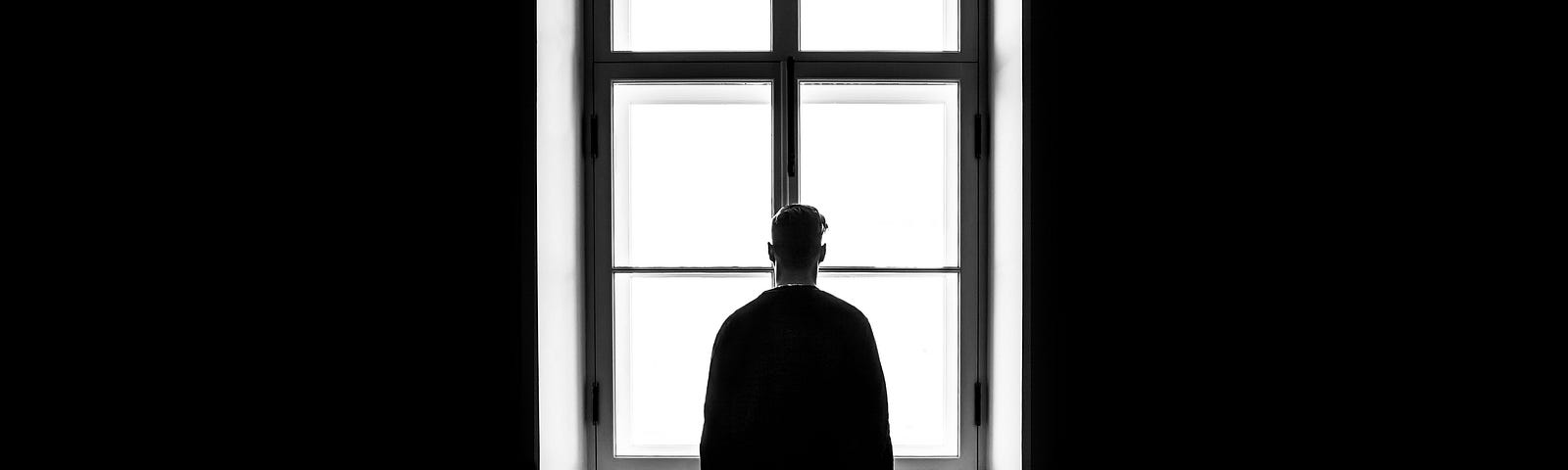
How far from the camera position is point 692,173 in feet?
5.07

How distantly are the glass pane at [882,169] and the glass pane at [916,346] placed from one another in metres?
0.05

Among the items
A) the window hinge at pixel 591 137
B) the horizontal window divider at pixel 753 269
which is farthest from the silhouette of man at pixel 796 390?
the window hinge at pixel 591 137

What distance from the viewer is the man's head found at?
1.28 m

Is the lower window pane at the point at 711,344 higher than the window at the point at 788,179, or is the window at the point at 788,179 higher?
the window at the point at 788,179

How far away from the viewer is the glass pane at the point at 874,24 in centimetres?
153

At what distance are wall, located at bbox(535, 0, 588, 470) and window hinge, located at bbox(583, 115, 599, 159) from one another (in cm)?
2

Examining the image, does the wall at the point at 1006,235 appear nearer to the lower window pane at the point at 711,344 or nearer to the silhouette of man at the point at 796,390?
the lower window pane at the point at 711,344

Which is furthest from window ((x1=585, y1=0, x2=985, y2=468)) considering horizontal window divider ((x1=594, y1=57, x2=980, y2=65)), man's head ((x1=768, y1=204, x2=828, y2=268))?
man's head ((x1=768, y1=204, x2=828, y2=268))

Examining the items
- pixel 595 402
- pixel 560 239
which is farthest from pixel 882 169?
pixel 595 402

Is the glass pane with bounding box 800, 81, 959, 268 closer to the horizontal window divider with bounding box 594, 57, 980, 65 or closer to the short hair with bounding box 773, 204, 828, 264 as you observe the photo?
the horizontal window divider with bounding box 594, 57, 980, 65
